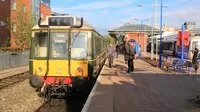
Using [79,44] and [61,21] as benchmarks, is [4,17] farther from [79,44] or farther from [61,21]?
[79,44]

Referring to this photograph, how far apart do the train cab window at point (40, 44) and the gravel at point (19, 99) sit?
1.85m

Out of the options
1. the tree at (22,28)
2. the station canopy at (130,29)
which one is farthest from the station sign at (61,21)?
the station canopy at (130,29)

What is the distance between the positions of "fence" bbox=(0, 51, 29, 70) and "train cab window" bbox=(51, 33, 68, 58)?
17131 mm

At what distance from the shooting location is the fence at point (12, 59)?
106 ft

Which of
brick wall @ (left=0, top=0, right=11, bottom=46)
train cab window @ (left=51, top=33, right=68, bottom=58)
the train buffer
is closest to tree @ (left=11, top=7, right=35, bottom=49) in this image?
brick wall @ (left=0, top=0, right=11, bottom=46)

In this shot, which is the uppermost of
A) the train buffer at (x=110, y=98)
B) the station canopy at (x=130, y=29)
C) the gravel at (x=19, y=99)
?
the station canopy at (x=130, y=29)

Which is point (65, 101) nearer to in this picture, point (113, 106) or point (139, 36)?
point (113, 106)

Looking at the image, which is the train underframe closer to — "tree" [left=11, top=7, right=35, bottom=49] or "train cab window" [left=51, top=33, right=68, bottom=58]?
"train cab window" [left=51, top=33, right=68, bottom=58]

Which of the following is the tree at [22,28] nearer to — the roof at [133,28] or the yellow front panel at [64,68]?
the yellow front panel at [64,68]

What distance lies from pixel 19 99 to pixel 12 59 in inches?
757

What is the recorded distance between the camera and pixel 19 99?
16469 mm

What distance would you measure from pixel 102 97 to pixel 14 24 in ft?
130

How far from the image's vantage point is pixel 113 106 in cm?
1112

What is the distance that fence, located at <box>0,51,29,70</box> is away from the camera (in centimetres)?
3241
